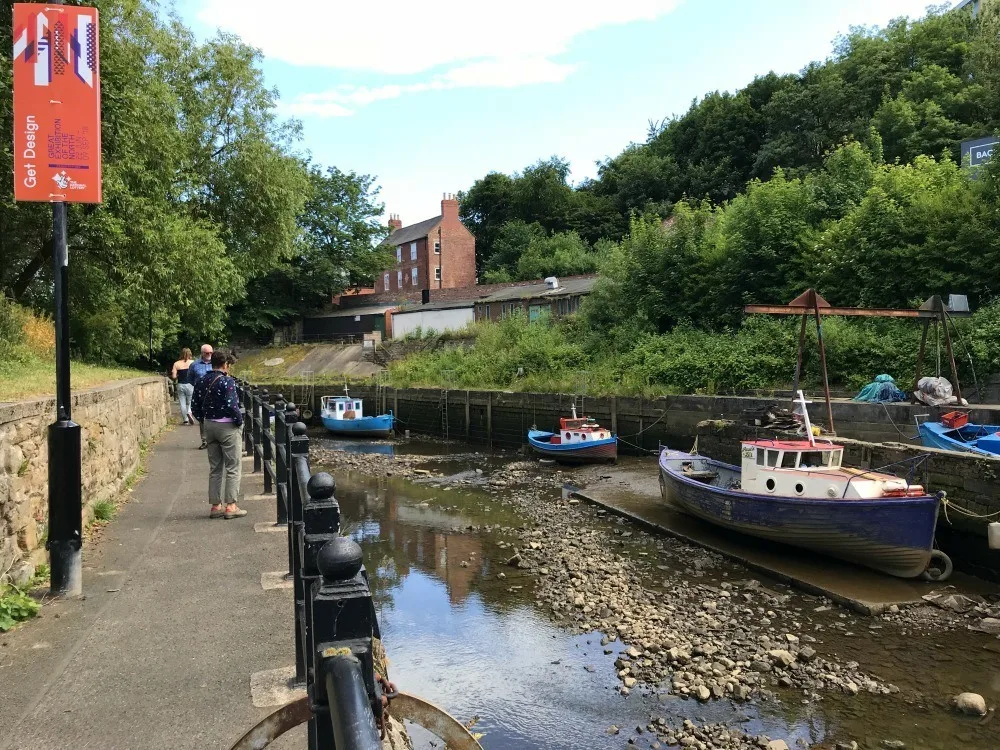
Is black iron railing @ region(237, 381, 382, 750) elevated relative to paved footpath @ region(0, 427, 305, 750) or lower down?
elevated

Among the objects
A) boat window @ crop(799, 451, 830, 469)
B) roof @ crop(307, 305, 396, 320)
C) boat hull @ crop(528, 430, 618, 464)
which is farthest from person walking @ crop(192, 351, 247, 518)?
roof @ crop(307, 305, 396, 320)

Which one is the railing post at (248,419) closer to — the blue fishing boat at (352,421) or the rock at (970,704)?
the rock at (970,704)

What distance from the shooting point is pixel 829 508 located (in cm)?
967

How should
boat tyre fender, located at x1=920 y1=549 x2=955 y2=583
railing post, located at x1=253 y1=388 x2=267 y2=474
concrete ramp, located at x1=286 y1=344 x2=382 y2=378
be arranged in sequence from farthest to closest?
1. concrete ramp, located at x1=286 y1=344 x2=382 y2=378
2. railing post, located at x1=253 y1=388 x2=267 y2=474
3. boat tyre fender, located at x1=920 y1=549 x2=955 y2=583

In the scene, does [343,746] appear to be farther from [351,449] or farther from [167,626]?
[351,449]

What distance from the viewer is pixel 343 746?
1216 mm

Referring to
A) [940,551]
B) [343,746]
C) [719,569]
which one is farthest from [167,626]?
[940,551]

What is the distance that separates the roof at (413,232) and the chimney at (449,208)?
507 millimetres

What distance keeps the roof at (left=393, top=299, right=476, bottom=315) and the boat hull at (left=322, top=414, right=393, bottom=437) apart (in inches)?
582

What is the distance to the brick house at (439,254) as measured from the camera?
56.2 metres

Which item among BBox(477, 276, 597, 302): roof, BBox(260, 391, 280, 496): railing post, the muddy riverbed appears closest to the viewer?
the muddy riverbed

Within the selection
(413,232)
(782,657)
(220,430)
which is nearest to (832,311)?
(782,657)

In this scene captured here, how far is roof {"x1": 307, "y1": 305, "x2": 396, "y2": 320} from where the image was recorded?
50.0 m

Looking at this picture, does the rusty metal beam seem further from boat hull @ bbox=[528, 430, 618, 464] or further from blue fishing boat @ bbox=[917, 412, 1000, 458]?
boat hull @ bbox=[528, 430, 618, 464]
